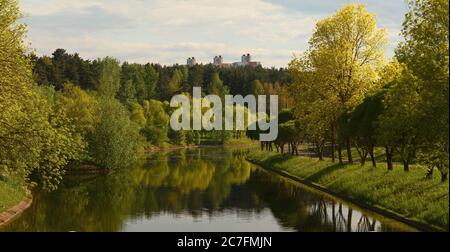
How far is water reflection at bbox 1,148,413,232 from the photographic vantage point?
40.1 meters

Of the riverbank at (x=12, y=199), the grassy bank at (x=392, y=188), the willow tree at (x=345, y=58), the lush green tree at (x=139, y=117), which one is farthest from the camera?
the lush green tree at (x=139, y=117)

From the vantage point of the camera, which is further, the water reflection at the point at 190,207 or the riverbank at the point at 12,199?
the riverbank at the point at 12,199

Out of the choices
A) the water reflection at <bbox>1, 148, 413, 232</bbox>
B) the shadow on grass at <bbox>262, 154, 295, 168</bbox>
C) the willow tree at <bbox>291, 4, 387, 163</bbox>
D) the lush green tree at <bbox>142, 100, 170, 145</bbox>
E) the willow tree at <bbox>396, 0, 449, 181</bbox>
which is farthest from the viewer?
the lush green tree at <bbox>142, 100, 170, 145</bbox>

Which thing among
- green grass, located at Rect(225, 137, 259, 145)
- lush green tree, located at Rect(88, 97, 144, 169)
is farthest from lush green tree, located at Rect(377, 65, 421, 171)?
green grass, located at Rect(225, 137, 259, 145)

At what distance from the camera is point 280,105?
197 m

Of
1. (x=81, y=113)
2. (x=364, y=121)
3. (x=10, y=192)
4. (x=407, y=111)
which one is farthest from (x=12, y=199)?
(x=81, y=113)

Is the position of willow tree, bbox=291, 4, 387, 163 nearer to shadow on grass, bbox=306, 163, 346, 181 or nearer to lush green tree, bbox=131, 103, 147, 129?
shadow on grass, bbox=306, 163, 346, 181

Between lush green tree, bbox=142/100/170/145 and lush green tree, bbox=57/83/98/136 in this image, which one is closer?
lush green tree, bbox=57/83/98/136

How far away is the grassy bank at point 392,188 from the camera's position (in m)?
36.6

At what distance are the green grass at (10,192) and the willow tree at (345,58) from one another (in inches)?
1236

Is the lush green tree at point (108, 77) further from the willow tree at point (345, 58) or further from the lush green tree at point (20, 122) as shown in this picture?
the lush green tree at point (20, 122)

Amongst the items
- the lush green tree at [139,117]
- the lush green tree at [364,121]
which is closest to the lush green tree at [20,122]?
the lush green tree at [364,121]

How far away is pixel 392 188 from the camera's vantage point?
4441 cm
